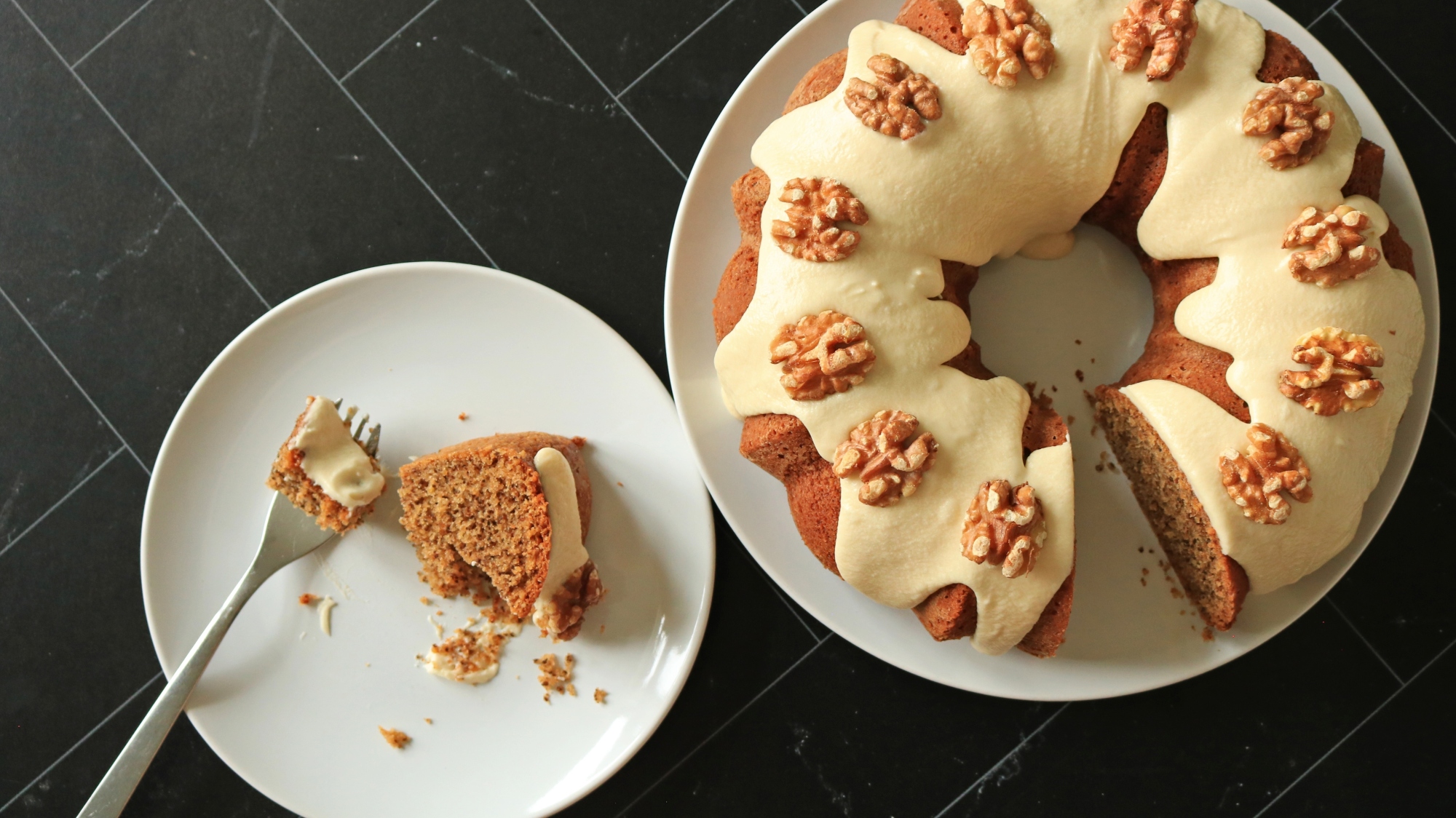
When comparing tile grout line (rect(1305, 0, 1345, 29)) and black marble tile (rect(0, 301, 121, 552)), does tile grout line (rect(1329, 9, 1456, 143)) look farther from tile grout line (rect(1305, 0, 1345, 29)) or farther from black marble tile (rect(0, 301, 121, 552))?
black marble tile (rect(0, 301, 121, 552))

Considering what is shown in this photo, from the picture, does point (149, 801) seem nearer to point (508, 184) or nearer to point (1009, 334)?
point (508, 184)

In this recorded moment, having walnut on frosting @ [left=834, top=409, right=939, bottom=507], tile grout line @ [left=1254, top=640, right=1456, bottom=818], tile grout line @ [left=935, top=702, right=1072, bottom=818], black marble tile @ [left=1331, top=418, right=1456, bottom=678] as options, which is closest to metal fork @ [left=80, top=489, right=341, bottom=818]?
walnut on frosting @ [left=834, top=409, right=939, bottom=507]

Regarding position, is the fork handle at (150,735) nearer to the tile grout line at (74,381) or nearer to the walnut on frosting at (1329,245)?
the tile grout line at (74,381)

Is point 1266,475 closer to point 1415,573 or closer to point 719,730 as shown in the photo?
point 1415,573

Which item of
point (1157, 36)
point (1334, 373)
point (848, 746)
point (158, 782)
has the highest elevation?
point (1157, 36)

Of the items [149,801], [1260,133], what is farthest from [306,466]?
[1260,133]

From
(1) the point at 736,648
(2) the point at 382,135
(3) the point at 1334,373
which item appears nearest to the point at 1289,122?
(3) the point at 1334,373

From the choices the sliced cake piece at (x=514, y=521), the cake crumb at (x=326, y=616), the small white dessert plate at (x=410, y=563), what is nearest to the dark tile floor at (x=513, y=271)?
the small white dessert plate at (x=410, y=563)
